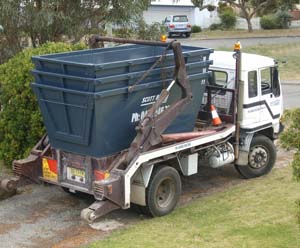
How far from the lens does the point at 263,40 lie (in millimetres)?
42781

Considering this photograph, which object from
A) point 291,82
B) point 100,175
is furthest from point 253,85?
point 291,82

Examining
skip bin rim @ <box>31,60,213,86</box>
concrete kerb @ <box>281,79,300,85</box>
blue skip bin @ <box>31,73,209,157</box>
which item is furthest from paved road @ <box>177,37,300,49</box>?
blue skip bin @ <box>31,73,209,157</box>

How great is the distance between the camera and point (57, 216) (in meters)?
9.97

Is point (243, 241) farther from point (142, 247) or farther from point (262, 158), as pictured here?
point (262, 158)

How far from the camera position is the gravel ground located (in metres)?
8.98

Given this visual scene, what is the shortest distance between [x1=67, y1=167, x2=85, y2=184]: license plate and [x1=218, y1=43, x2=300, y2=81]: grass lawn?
A: 1909 centimetres

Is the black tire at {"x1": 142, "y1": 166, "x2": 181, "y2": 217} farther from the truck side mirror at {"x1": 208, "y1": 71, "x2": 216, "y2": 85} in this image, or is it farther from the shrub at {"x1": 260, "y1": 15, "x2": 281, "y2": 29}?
the shrub at {"x1": 260, "y1": 15, "x2": 281, "y2": 29}

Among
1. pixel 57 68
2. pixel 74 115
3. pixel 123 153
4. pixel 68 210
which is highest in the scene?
pixel 57 68

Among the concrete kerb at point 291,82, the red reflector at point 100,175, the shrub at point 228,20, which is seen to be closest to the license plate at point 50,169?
the red reflector at point 100,175

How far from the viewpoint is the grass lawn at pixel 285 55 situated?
2842 cm

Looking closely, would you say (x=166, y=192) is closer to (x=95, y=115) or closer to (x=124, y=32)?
(x=95, y=115)

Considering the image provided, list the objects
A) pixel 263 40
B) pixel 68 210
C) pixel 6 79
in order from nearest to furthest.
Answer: pixel 68 210, pixel 6 79, pixel 263 40

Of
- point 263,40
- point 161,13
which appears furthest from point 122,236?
point 161,13

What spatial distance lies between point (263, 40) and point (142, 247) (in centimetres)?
3610
